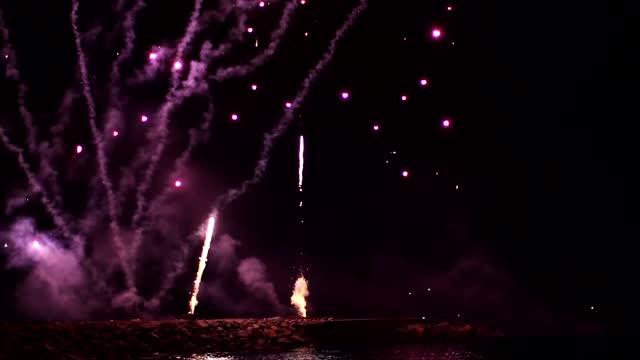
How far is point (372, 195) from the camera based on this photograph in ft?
82.6

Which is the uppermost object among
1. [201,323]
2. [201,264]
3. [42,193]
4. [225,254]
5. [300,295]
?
[42,193]

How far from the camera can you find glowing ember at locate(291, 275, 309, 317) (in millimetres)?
23375

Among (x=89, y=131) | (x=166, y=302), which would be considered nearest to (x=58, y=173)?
(x=89, y=131)

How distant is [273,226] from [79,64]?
30.1 ft

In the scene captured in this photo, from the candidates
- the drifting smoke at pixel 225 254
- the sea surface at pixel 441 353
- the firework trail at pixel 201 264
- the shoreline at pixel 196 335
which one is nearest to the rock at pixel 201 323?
the shoreline at pixel 196 335

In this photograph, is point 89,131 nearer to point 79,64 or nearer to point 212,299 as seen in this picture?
point 79,64

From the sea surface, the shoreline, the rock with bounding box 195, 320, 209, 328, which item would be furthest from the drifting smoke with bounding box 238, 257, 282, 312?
the sea surface

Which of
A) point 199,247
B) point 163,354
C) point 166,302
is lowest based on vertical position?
point 163,354

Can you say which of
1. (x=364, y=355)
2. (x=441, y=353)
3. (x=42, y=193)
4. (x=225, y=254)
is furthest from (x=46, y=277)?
(x=441, y=353)

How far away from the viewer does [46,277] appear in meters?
20.8

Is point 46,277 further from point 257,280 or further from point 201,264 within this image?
point 257,280

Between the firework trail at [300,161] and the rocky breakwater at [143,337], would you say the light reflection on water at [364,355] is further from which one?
the firework trail at [300,161]

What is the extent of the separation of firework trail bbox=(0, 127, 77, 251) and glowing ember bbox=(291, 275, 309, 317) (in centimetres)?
752

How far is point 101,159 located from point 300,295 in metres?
8.54
